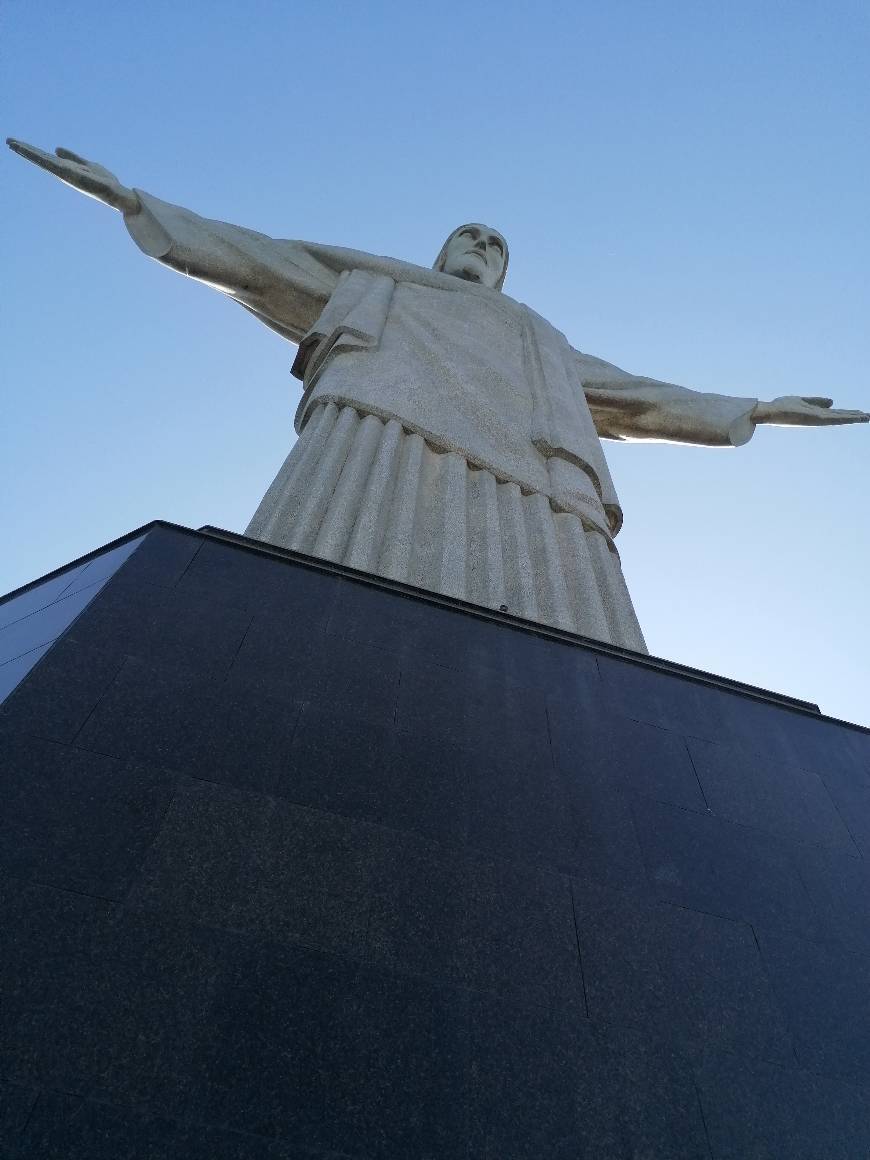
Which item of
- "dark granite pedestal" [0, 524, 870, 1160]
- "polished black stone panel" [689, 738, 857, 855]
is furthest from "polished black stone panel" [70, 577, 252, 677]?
"polished black stone panel" [689, 738, 857, 855]

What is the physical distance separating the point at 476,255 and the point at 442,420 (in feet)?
17.1

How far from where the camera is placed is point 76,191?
22.3 ft

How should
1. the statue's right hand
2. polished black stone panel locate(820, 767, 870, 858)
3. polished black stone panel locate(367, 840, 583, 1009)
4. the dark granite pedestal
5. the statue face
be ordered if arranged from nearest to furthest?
the dark granite pedestal
polished black stone panel locate(367, 840, 583, 1009)
polished black stone panel locate(820, 767, 870, 858)
the statue's right hand
the statue face

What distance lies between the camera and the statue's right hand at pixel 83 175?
254 inches

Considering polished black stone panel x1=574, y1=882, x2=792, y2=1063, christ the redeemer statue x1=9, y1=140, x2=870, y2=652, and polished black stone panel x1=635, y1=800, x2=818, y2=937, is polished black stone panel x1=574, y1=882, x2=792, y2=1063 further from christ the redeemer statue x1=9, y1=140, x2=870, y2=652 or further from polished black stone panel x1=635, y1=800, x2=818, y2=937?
christ the redeemer statue x1=9, y1=140, x2=870, y2=652

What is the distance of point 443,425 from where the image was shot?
5.69 m

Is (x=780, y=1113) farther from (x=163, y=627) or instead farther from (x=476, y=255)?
(x=476, y=255)

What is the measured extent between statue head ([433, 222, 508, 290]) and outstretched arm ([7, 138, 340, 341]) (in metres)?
2.39

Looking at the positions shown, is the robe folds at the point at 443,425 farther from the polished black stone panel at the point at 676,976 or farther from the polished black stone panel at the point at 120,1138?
the polished black stone panel at the point at 120,1138

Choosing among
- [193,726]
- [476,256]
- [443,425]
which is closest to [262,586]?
[193,726]

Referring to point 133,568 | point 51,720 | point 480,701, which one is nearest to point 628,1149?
point 480,701

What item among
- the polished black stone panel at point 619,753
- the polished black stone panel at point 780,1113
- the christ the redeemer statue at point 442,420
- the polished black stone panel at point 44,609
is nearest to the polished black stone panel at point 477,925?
the polished black stone panel at point 780,1113

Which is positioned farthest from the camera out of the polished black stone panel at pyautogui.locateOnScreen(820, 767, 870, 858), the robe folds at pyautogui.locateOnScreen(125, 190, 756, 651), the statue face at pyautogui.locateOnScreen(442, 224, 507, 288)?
the statue face at pyautogui.locateOnScreen(442, 224, 507, 288)

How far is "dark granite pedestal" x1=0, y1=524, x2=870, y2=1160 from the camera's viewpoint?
165 centimetres
